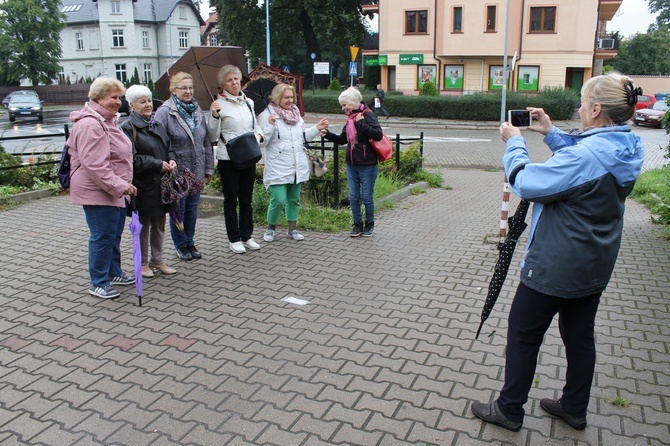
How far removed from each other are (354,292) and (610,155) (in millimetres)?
2951

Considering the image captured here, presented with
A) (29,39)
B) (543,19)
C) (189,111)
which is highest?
(29,39)

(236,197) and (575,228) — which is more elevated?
(575,228)

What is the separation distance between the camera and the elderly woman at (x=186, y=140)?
573 centimetres

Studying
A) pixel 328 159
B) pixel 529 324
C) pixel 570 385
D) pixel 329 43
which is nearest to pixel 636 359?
pixel 570 385

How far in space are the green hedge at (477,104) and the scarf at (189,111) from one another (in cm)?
2583

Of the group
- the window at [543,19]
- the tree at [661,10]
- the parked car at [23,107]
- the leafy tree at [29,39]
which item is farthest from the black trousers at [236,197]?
the tree at [661,10]

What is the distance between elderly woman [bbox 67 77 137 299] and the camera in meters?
4.79

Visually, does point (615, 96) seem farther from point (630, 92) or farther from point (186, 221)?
point (186, 221)

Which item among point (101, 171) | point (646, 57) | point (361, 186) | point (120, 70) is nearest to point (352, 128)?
point (361, 186)

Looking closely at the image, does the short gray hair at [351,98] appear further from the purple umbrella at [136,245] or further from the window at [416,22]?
the window at [416,22]

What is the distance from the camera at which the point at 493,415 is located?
3.21m

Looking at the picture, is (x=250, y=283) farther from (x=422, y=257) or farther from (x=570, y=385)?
(x=570, y=385)

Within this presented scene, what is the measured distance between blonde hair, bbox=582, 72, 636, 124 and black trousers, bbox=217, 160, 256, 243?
163 inches

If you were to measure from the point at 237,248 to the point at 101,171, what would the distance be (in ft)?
6.58
